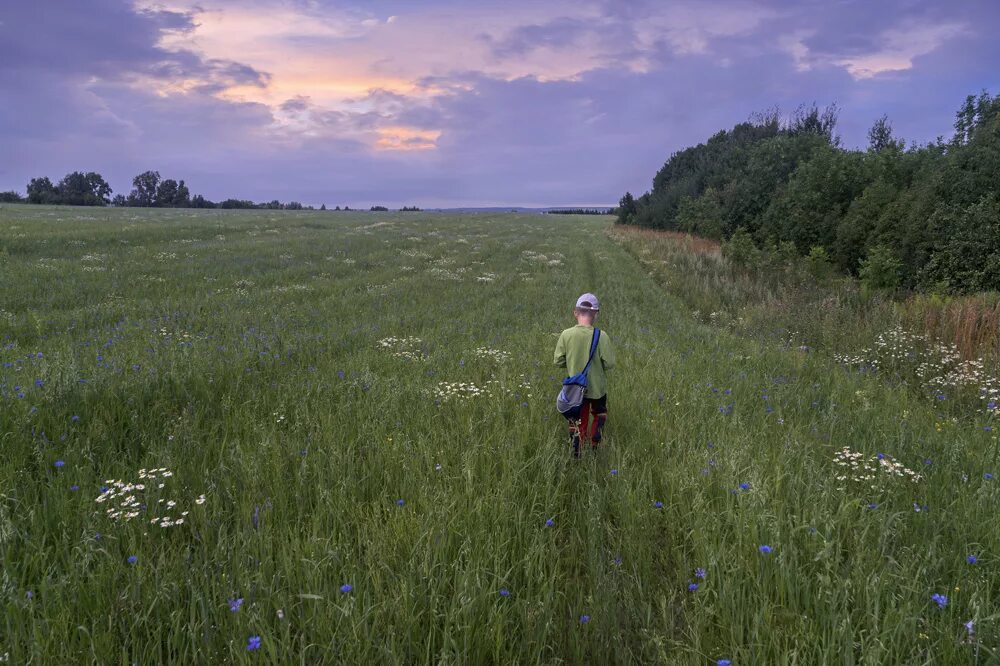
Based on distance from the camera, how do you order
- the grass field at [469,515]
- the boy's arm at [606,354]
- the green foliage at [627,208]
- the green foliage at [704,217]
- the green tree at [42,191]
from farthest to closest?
the green tree at [42,191] → the green foliage at [627,208] → the green foliage at [704,217] → the boy's arm at [606,354] → the grass field at [469,515]

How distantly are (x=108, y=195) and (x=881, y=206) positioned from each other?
133 metres

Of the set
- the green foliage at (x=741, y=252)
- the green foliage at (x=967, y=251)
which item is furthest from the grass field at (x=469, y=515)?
the green foliage at (x=741, y=252)

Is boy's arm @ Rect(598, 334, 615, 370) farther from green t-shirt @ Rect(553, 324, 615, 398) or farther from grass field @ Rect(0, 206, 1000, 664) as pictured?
grass field @ Rect(0, 206, 1000, 664)

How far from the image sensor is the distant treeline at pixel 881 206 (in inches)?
610

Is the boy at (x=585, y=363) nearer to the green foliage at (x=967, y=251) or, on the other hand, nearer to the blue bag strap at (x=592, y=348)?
the blue bag strap at (x=592, y=348)

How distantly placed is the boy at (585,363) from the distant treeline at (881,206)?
16767 mm

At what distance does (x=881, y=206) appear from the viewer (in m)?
20.8

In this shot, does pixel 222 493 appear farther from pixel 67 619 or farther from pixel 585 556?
pixel 585 556

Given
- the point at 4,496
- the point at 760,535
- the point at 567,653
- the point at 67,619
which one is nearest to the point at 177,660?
the point at 67,619

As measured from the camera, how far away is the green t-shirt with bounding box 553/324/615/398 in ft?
15.4

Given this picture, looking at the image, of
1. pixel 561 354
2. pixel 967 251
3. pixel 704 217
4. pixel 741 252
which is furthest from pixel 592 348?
pixel 704 217

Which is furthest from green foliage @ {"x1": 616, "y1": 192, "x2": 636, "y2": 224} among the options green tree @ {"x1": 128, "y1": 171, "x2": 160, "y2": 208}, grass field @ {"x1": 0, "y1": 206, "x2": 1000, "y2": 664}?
green tree @ {"x1": 128, "y1": 171, "x2": 160, "y2": 208}

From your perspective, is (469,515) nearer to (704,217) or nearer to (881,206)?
(881,206)

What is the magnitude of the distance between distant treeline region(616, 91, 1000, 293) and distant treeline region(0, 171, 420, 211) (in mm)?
109197
